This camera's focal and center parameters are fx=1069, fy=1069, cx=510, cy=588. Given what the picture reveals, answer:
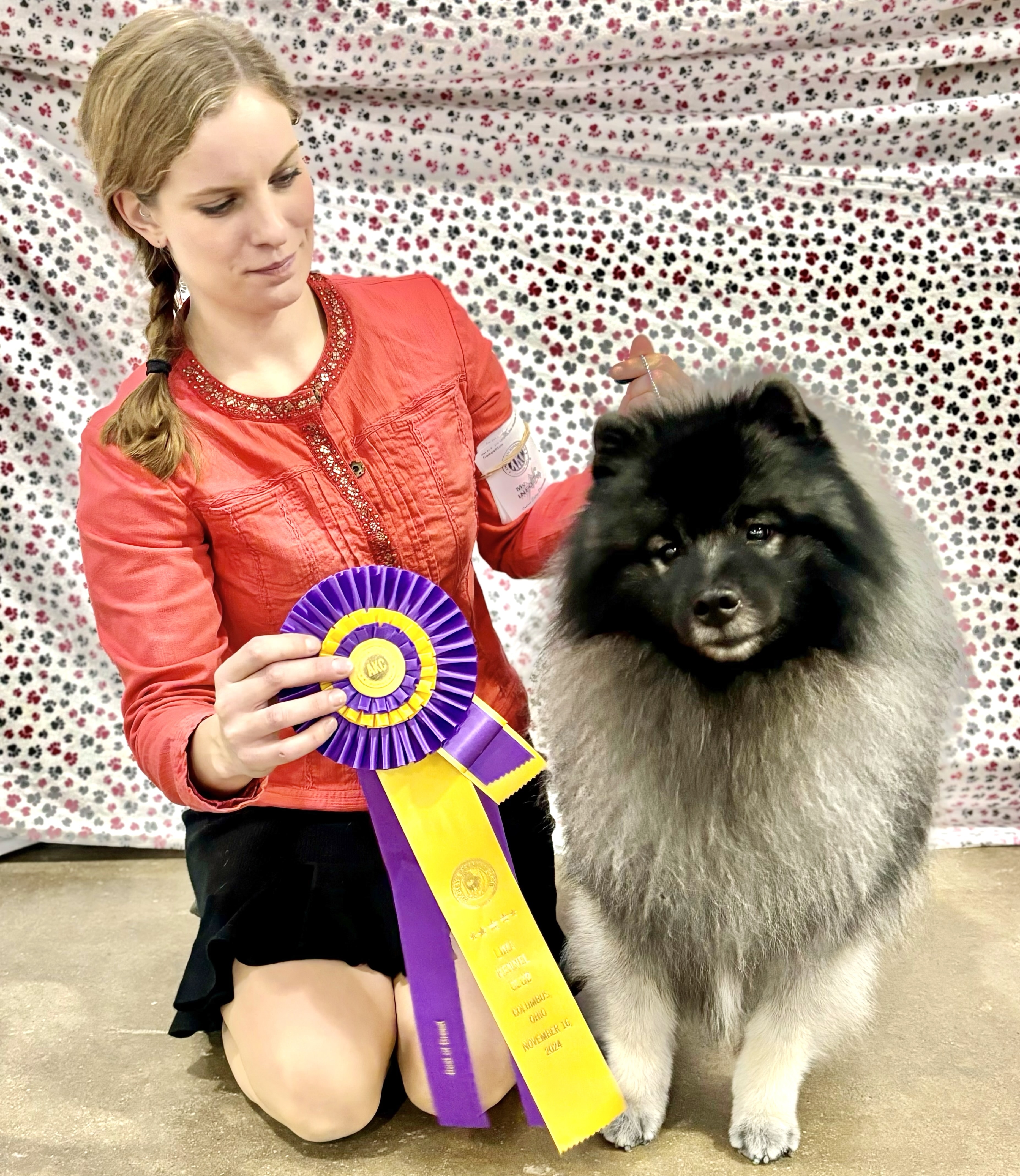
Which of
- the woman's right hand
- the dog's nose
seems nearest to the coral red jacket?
the woman's right hand

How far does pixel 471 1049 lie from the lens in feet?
4.87

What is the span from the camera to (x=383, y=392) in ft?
4.92

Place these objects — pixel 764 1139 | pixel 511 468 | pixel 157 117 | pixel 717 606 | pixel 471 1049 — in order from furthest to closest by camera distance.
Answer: pixel 511 468 → pixel 471 1049 → pixel 764 1139 → pixel 157 117 → pixel 717 606

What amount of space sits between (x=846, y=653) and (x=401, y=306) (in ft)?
2.70

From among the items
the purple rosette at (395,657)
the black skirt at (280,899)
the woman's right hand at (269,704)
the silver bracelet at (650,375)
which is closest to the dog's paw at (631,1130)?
the black skirt at (280,899)

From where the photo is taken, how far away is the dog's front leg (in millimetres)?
1421

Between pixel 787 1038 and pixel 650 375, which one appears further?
pixel 650 375

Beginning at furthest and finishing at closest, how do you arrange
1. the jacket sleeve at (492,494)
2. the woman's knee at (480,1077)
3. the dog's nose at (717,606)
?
the jacket sleeve at (492,494)
the woman's knee at (480,1077)
the dog's nose at (717,606)

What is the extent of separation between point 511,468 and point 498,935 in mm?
705

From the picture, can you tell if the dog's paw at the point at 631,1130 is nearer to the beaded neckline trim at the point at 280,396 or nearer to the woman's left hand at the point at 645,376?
the woman's left hand at the point at 645,376

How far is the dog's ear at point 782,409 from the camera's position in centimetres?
122

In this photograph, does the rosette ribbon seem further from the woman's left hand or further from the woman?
the woman's left hand

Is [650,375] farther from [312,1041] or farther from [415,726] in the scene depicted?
[312,1041]

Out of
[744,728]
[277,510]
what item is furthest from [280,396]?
[744,728]
